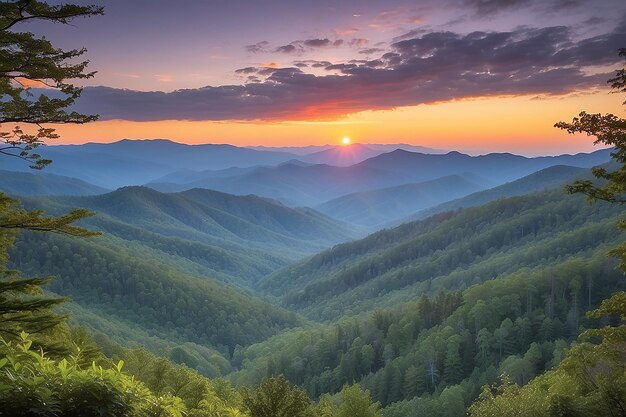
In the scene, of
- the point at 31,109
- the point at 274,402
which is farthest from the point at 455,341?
the point at 31,109

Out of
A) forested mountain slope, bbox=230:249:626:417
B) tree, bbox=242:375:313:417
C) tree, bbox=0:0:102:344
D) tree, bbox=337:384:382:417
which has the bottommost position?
forested mountain slope, bbox=230:249:626:417

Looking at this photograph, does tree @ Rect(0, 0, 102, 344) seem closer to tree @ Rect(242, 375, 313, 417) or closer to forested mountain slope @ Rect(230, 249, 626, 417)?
tree @ Rect(242, 375, 313, 417)

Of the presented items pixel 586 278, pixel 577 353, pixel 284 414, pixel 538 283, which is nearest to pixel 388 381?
pixel 538 283

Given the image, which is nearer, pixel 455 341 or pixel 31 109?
pixel 31 109

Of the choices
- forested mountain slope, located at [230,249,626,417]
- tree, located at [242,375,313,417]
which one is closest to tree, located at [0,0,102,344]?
tree, located at [242,375,313,417]

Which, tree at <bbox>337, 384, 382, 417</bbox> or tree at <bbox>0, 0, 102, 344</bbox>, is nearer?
tree at <bbox>0, 0, 102, 344</bbox>

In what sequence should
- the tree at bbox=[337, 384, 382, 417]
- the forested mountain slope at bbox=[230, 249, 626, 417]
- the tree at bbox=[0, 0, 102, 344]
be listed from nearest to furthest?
1. the tree at bbox=[0, 0, 102, 344]
2. the tree at bbox=[337, 384, 382, 417]
3. the forested mountain slope at bbox=[230, 249, 626, 417]

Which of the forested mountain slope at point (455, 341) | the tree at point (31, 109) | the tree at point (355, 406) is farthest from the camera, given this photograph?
the forested mountain slope at point (455, 341)

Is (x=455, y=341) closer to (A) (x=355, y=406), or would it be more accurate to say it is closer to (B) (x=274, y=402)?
(A) (x=355, y=406)

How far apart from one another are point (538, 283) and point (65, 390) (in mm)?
166099

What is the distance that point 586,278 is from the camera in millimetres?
145125

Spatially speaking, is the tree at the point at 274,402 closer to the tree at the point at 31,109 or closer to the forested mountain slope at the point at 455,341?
the tree at the point at 31,109

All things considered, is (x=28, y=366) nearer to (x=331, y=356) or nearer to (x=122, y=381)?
(x=122, y=381)

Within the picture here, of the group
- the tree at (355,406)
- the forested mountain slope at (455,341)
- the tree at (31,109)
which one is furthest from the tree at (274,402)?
the forested mountain slope at (455,341)
